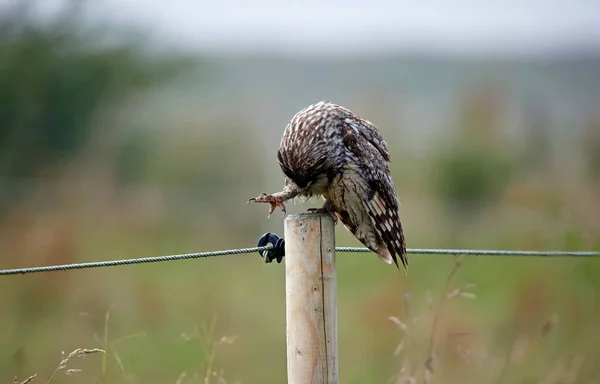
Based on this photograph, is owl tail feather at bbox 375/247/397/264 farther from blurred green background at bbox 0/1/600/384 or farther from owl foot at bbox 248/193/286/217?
owl foot at bbox 248/193/286/217

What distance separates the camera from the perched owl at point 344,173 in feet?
17.0

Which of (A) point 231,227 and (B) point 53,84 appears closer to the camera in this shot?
(A) point 231,227

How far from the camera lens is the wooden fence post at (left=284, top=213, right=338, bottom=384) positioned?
12.8ft

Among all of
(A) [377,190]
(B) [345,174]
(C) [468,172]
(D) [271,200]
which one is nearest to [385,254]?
(A) [377,190]

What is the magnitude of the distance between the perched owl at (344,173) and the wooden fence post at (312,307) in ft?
3.75

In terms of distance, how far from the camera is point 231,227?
18.0 metres

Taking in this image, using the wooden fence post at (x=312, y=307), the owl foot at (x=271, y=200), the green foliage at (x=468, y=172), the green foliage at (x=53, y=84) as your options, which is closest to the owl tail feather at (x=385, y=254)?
the owl foot at (x=271, y=200)

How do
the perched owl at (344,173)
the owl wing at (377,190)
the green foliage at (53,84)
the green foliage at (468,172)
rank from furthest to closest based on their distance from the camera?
the green foliage at (53,84) < the green foliage at (468,172) < the owl wing at (377,190) < the perched owl at (344,173)

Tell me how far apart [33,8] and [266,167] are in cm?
679

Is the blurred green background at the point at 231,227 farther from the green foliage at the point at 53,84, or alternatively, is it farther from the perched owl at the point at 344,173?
the perched owl at the point at 344,173

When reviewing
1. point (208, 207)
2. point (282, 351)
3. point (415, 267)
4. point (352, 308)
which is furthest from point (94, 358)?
point (208, 207)

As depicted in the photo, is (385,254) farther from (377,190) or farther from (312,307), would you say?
(312,307)

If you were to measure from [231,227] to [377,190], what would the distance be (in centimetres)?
1269

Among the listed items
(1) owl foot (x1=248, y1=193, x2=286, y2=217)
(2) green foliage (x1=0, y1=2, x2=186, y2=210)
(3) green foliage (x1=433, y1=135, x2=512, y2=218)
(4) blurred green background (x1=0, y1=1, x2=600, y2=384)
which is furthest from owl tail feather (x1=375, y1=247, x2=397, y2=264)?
(2) green foliage (x1=0, y1=2, x2=186, y2=210)
